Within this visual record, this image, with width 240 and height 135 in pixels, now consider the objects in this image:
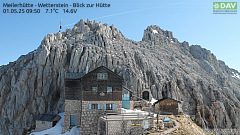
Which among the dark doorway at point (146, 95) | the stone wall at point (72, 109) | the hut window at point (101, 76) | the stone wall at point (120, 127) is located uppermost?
the hut window at point (101, 76)

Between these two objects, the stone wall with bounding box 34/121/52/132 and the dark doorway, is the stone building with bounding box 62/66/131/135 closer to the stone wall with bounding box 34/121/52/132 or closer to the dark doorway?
the stone wall with bounding box 34/121/52/132

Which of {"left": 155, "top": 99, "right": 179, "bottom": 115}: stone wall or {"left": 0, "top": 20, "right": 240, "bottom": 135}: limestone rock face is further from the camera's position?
{"left": 0, "top": 20, "right": 240, "bottom": 135}: limestone rock face

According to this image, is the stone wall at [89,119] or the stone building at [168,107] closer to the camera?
the stone wall at [89,119]

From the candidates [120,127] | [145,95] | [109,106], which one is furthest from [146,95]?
[120,127]

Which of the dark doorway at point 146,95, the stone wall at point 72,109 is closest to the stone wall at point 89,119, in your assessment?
the stone wall at point 72,109

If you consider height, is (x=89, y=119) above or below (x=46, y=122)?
above

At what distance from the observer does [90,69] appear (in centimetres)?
6112

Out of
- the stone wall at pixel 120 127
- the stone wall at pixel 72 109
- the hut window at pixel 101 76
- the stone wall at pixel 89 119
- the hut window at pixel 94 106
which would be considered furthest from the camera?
the stone wall at pixel 72 109

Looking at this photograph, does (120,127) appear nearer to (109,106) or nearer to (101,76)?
(109,106)

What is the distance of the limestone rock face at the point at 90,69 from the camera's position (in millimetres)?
54344

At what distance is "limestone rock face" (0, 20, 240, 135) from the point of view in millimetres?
54344

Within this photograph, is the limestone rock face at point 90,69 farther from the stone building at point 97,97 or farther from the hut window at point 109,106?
the hut window at point 109,106

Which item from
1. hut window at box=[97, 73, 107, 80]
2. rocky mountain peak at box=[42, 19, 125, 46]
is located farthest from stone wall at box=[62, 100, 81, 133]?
rocky mountain peak at box=[42, 19, 125, 46]

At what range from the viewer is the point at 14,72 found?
6059 cm
